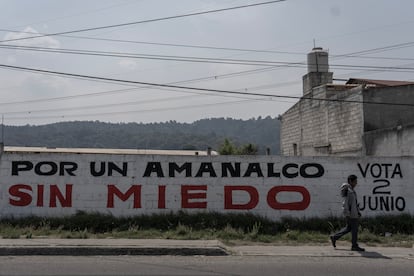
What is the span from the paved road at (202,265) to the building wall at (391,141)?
10764 millimetres

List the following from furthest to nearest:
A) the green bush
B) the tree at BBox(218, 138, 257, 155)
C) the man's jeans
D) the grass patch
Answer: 1. the tree at BBox(218, 138, 257, 155)
2. the green bush
3. the grass patch
4. the man's jeans

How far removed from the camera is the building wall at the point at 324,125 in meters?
26.3

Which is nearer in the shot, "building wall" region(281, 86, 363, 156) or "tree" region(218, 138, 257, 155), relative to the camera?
"building wall" region(281, 86, 363, 156)

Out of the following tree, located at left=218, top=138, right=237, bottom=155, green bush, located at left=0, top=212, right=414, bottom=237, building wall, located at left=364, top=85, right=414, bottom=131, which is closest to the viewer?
green bush, located at left=0, top=212, right=414, bottom=237

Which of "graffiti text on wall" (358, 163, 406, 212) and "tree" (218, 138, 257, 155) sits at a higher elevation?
"tree" (218, 138, 257, 155)

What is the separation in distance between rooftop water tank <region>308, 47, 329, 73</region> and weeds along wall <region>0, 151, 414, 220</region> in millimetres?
18776

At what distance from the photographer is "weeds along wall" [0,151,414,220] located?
14.8 meters

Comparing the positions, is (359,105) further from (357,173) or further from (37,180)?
(37,180)

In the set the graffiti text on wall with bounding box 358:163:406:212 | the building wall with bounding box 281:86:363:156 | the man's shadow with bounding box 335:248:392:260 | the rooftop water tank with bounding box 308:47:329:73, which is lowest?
the man's shadow with bounding box 335:248:392:260

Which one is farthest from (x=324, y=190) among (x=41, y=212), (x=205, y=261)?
(x=41, y=212)

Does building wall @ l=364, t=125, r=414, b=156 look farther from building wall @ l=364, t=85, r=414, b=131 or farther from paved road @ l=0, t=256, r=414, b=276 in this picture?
paved road @ l=0, t=256, r=414, b=276

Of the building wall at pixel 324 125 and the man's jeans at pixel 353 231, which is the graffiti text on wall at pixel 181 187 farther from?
the building wall at pixel 324 125

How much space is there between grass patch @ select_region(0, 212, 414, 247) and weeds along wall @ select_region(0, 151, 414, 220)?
38 centimetres

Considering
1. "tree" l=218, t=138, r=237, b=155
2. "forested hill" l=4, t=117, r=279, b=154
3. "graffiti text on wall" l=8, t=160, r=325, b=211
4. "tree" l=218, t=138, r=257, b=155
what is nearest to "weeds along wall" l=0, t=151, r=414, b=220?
"graffiti text on wall" l=8, t=160, r=325, b=211
